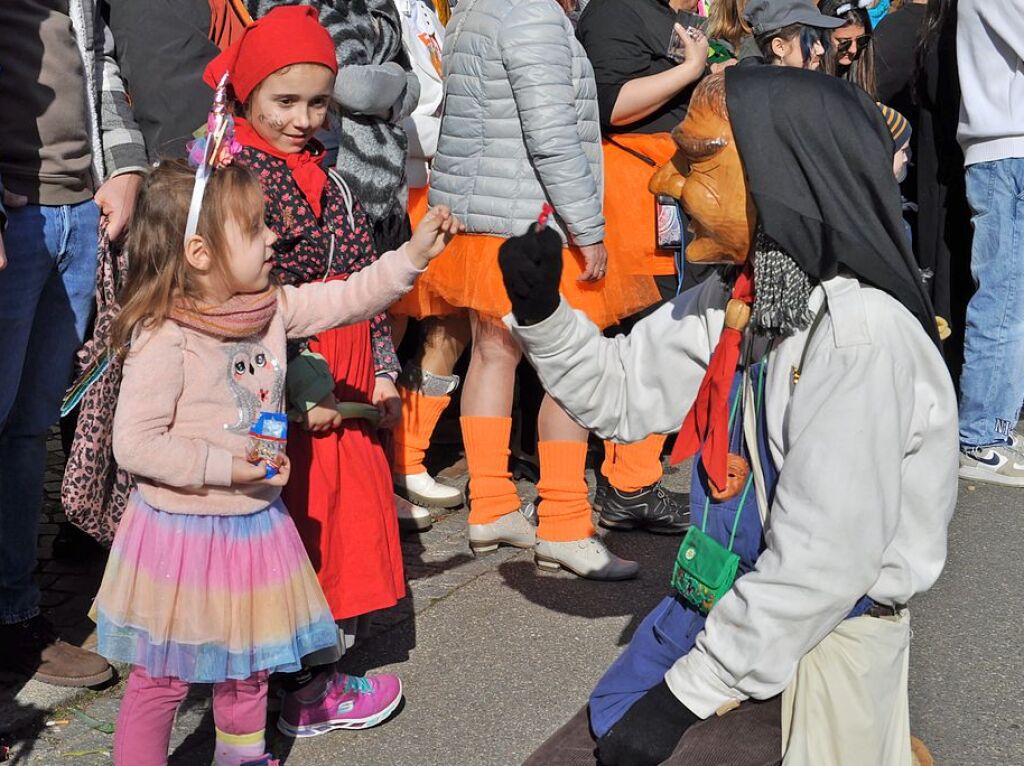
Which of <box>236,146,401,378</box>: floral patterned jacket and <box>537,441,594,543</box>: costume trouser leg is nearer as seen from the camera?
<box>236,146,401,378</box>: floral patterned jacket

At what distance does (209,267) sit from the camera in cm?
286

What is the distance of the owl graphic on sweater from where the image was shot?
2.89 metres

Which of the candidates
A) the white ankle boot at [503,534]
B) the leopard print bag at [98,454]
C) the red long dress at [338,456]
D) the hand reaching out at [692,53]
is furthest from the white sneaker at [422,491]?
the leopard print bag at [98,454]

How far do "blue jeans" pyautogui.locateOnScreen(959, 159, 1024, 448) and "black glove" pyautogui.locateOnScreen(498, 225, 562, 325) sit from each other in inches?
145

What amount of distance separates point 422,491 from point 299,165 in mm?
2004

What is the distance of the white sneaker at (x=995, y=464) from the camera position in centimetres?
555

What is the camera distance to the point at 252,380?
2.92 meters

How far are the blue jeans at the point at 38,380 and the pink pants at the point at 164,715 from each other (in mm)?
859

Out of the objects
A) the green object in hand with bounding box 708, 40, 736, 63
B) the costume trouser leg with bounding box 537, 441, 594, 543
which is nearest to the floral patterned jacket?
the costume trouser leg with bounding box 537, 441, 594, 543

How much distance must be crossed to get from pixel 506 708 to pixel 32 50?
2.19 metres

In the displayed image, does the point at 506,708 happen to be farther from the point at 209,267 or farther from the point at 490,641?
the point at 209,267

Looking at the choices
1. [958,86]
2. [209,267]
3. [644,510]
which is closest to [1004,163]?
[958,86]

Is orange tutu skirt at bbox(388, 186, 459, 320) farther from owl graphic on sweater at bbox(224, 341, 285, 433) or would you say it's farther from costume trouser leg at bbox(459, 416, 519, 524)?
owl graphic on sweater at bbox(224, 341, 285, 433)

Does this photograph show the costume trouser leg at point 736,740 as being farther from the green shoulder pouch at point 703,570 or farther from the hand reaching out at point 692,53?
the hand reaching out at point 692,53
